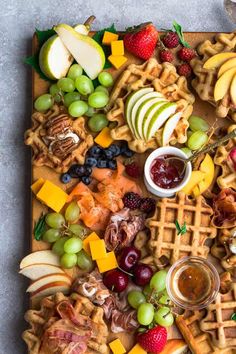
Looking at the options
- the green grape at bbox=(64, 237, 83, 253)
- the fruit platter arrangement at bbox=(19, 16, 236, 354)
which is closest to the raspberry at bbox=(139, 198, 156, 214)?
the fruit platter arrangement at bbox=(19, 16, 236, 354)

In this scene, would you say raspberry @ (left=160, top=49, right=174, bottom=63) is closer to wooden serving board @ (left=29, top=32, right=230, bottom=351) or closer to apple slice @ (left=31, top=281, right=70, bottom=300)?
wooden serving board @ (left=29, top=32, right=230, bottom=351)

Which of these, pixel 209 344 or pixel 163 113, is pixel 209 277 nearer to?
pixel 209 344

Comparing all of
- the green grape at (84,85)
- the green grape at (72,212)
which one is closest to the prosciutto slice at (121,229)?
the green grape at (72,212)

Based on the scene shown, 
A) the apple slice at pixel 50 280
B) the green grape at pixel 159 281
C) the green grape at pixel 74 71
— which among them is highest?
the green grape at pixel 74 71

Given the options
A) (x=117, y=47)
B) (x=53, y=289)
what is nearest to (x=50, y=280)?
(x=53, y=289)

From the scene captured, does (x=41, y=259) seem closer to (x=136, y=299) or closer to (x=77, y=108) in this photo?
(x=136, y=299)

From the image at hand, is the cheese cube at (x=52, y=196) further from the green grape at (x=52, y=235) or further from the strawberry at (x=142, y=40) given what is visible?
the strawberry at (x=142, y=40)
